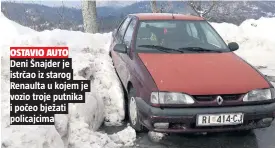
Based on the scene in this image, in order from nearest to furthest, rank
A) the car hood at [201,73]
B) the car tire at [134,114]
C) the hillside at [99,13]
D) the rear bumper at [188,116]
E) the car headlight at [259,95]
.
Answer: the rear bumper at [188,116], the car hood at [201,73], the car headlight at [259,95], the car tire at [134,114], the hillside at [99,13]

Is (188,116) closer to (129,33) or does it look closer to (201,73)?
(201,73)

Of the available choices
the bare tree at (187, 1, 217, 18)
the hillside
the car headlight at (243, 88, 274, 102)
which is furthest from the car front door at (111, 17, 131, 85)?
the bare tree at (187, 1, 217, 18)

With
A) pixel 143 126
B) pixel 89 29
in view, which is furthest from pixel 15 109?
pixel 89 29

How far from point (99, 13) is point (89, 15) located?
679 centimetres

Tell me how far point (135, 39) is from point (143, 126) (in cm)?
152

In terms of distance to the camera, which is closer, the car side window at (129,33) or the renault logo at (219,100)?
the renault logo at (219,100)

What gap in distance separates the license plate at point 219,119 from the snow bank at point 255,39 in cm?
595

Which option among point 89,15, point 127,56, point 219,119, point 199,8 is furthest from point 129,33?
point 199,8

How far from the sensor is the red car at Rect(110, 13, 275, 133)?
4379mm

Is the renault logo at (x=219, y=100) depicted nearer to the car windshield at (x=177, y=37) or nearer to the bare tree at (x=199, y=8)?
the car windshield at (x=177, y=37)

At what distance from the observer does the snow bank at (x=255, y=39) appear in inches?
433

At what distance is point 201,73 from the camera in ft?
15.6

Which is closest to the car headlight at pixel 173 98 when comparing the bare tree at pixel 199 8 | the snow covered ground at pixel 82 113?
the snow covered ground at pixel 82 113

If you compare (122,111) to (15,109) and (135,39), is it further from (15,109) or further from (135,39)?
(15,109)
